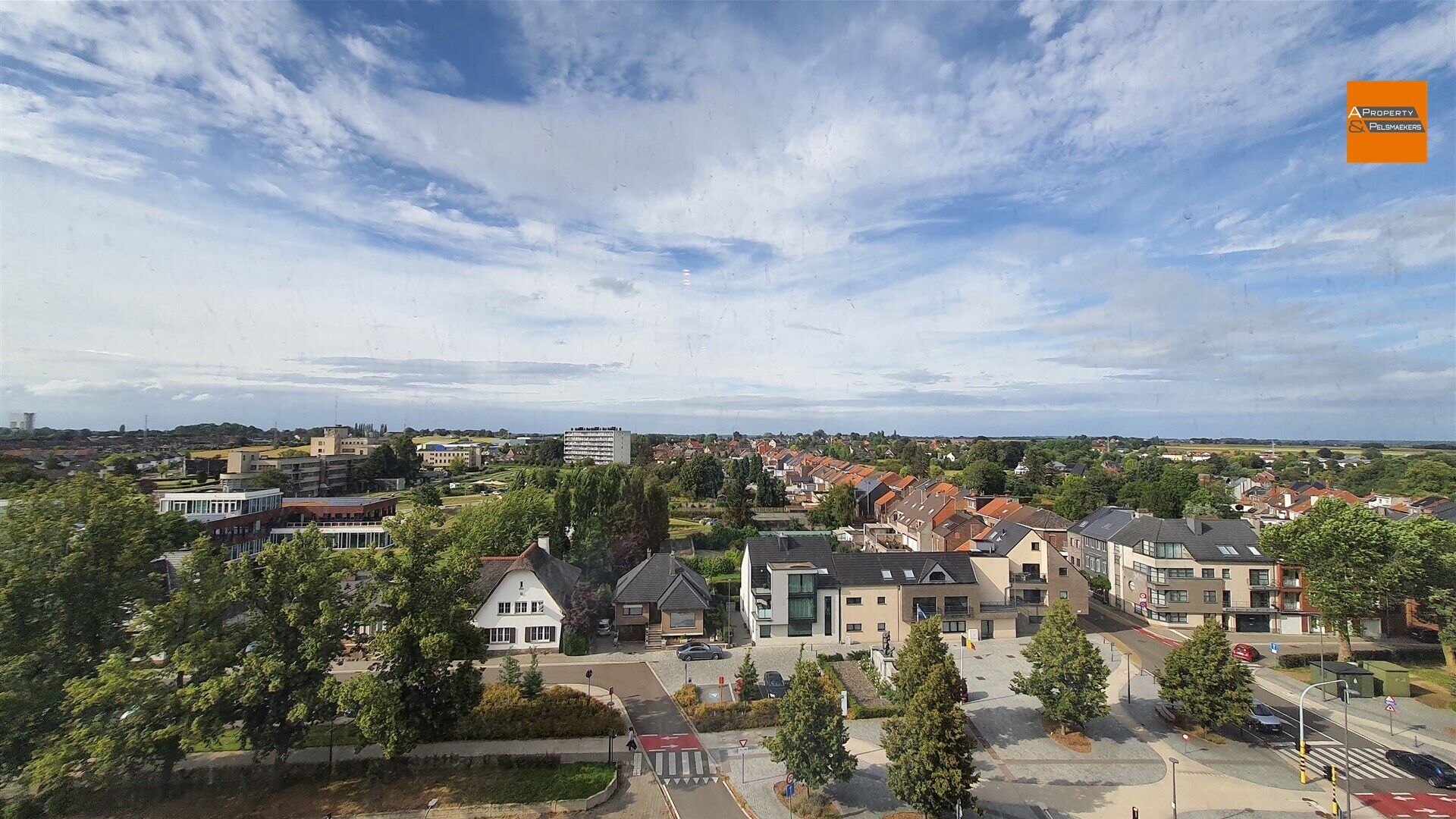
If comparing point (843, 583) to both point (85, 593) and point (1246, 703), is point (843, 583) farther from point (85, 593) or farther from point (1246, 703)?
point (85, 593)

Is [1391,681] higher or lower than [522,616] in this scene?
lower

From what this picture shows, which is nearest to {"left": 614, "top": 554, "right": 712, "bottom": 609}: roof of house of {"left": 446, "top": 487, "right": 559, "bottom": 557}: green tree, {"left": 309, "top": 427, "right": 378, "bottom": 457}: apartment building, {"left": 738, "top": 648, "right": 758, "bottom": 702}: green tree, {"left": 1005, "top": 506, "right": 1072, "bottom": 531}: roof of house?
{"left": 738, "top": 648, "right": 758, "bottom": 702}: green tree

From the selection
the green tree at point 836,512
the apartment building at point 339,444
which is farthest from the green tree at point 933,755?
the apartment building at point 339,444

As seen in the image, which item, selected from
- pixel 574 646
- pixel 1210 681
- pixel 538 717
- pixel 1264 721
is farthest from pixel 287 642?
pixel 1264 721

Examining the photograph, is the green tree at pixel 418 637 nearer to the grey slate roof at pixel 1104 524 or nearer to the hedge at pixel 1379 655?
the hedge at pixel 1379 655

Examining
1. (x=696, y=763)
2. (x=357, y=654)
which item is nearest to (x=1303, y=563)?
(x=696, y=763)

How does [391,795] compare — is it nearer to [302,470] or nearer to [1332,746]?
[1332,746]

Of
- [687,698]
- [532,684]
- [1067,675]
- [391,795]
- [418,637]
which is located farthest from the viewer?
[687,698]
